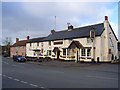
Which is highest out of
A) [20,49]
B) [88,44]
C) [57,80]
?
[88,44]

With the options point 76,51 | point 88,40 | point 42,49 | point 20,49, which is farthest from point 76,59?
point 20,49

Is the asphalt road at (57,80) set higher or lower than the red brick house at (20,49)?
lower

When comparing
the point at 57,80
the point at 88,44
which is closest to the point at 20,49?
the point at 88,44

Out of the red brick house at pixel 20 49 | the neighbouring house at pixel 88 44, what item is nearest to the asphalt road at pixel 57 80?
the neighbouring house at pixel 88 44

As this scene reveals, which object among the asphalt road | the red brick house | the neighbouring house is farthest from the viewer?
the red brick house

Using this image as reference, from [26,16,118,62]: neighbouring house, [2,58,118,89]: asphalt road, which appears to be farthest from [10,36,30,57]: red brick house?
[2,58,118,89]: asphalt road

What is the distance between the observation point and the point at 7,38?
72.5 metres

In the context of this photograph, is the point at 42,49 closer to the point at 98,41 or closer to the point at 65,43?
the point at 65,43

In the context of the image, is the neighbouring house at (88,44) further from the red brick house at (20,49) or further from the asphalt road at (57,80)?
the red brick house at (20,49)

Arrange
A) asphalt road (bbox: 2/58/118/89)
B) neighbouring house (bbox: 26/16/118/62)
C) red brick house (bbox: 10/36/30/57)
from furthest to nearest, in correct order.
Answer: red brick house (bbox: 10/36/30/57) < neighbouring house (bbox: 26/16/118/62) < asphalt road (bbox: 2/58/118/89)

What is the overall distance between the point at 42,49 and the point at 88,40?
1676 cm

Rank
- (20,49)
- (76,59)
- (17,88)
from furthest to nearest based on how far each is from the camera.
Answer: (20,49) < (76,59) < (17,88)

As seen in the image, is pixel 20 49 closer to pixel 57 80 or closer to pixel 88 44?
pixel 88 44

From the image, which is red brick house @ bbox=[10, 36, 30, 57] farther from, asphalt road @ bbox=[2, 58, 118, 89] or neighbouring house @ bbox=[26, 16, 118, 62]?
asphalt road @ bbox=[2, 58, 118, 89]
